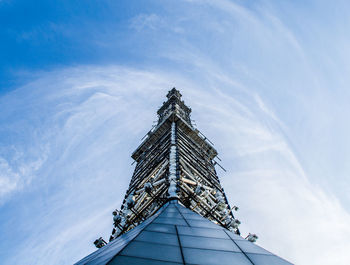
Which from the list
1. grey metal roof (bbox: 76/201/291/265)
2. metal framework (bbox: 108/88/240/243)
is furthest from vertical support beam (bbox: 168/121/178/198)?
grey metal roof (bbox: 76/201/291/265)

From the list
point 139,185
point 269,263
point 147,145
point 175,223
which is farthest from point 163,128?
Result: point 269,263

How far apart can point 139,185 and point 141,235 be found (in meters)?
15.7

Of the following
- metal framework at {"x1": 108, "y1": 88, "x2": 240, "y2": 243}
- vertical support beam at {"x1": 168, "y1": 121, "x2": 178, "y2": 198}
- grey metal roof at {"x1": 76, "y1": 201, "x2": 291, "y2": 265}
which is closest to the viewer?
grey metal roof at {"x1": 76, "y1": 201, "x2": 291, "y2": 265}

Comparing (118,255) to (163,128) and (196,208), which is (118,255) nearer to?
(196,208)

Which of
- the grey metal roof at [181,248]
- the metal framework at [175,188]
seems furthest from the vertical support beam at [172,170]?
the grey metal roof at [181,248]

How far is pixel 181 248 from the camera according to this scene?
6.02 meters

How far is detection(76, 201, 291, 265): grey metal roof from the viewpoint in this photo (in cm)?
527

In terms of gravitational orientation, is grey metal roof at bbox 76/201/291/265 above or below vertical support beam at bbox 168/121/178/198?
below

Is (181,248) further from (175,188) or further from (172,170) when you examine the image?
(172,170)

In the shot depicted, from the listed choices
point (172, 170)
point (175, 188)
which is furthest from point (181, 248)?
point (172, 170)

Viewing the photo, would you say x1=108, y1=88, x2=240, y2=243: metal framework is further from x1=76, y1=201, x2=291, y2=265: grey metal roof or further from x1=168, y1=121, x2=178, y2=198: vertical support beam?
x1=76, y1=201, x2=291, y2=265: grey metal roof

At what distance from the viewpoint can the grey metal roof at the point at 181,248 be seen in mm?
5273

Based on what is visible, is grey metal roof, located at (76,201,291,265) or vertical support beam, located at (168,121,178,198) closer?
grey metal roof, located at (76,201,291,265)

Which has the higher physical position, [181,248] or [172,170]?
[172,170]
